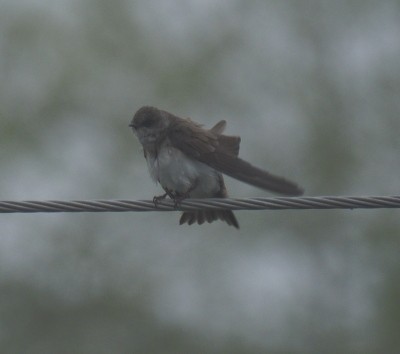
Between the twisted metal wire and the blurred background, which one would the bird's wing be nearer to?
the twisted metal wire

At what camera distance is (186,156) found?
9.27 m

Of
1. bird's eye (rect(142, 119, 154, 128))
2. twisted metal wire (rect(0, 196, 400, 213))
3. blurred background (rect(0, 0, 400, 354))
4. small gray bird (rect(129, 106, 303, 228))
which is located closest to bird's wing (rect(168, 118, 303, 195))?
small gray bird (rect(129, 106, 303, 228))

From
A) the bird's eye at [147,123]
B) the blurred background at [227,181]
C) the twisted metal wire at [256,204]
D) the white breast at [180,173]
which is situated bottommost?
the twisted metal wire at [256,204]

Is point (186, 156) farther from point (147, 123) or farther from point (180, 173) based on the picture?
point (147, 123)

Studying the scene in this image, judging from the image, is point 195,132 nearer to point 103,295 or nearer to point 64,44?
point 103,295

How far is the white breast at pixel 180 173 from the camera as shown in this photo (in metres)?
9.23

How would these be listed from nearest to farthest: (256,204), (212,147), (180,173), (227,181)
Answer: (256,204) → (212,147) → (180,173) → (227,181)

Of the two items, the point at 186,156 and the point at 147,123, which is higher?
the point at 147,123

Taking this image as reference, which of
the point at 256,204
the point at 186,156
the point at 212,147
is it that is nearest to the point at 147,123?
the point at 186,156

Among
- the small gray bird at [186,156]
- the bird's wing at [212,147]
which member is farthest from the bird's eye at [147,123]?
the bird's wing at [212,147]

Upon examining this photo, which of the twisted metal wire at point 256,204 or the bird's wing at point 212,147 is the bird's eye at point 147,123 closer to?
the bird's wing at point 212,147

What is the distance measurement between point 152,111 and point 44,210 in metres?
2.62

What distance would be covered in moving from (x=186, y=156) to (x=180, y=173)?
15 centimetres

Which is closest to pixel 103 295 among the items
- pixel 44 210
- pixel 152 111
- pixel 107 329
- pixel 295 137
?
pixel 107 329
